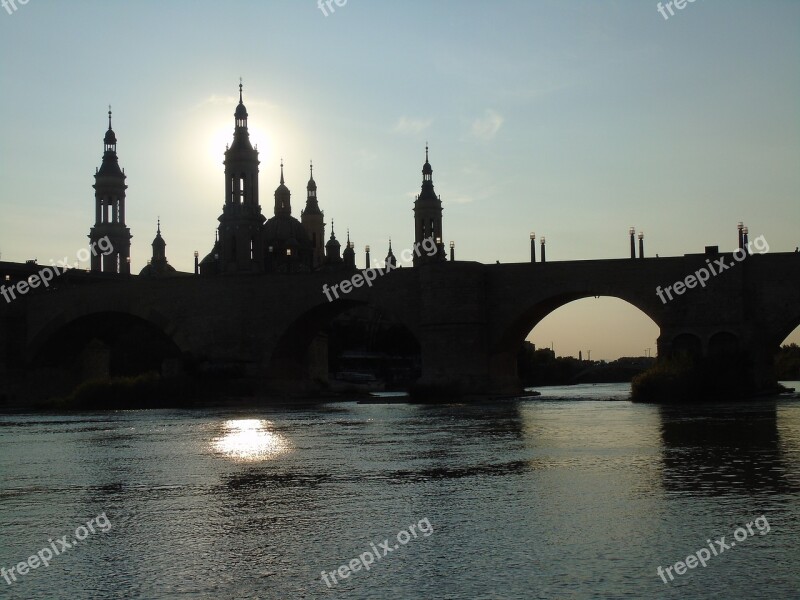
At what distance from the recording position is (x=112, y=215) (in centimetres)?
10875

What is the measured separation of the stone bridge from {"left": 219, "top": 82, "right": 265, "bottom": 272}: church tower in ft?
31.8

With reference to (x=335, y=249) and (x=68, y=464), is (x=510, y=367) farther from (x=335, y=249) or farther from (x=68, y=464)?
(x=335, y=249)

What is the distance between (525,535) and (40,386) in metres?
70.2

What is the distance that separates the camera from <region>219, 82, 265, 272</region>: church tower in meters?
86.7

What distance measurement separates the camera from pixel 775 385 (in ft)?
186

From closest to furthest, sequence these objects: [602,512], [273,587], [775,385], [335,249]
A: [273,587], [602,512], [775,385], [335,249]

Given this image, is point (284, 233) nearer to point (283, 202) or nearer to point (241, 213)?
point (283, 202)

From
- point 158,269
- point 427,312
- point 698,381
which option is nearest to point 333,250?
point 158,269

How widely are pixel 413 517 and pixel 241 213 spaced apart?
7368 cm

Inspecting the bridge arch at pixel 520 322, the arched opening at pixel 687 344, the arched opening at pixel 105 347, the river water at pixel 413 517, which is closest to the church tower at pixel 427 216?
the arched opening at pixel 105 347

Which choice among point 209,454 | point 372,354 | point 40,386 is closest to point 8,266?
point 40,386

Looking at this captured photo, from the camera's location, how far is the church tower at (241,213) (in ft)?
284

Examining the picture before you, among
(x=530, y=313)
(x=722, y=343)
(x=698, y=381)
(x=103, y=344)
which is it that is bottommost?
(x=698, y=381)

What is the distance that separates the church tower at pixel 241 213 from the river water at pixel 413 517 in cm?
5888
